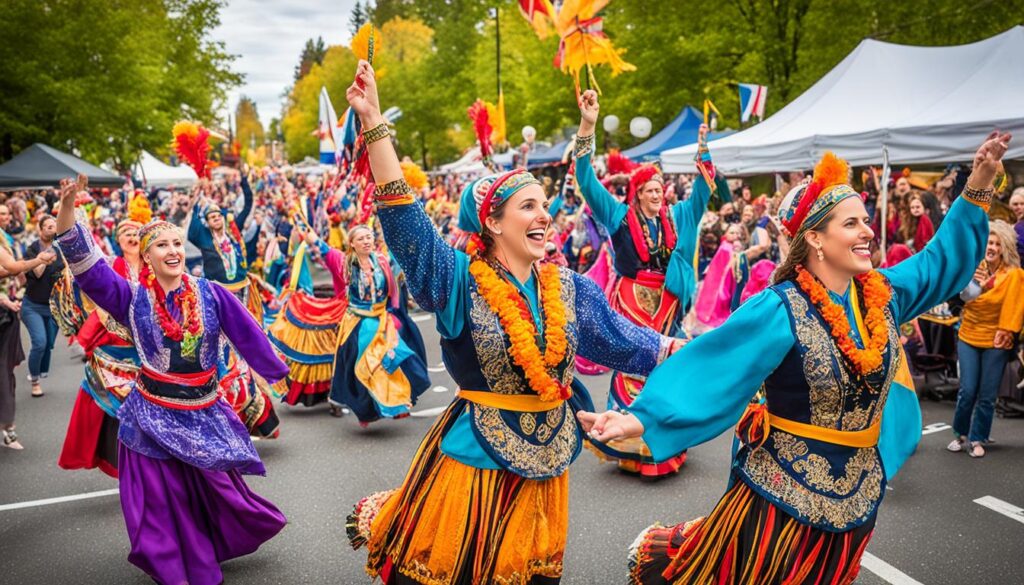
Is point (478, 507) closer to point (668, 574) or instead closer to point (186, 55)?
point (668, 574)

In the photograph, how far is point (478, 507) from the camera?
3.09m

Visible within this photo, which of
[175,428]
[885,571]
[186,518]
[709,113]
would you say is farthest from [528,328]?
[709,113]

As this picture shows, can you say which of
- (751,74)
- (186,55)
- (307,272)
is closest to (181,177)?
(186,55)

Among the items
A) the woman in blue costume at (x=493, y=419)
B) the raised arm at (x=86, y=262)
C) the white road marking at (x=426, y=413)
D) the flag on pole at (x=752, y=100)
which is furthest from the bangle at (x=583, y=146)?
the flag on pole at (x=752, y=100)

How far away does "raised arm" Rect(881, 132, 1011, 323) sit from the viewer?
308 cm

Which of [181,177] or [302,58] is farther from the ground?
[302,58]

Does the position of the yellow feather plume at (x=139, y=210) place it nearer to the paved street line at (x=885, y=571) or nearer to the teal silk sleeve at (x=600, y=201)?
the teal silk sleeve at (x=600, y=201)

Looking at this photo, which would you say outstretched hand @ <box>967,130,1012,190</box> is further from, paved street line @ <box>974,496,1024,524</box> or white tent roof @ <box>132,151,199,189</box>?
white tent roof @ <box>132,151,199,189</box>

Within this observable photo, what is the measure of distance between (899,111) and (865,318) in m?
7.54

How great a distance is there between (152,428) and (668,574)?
264cm

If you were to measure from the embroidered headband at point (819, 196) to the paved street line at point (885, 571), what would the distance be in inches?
Result: 80.2

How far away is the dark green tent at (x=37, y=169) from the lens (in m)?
16.3

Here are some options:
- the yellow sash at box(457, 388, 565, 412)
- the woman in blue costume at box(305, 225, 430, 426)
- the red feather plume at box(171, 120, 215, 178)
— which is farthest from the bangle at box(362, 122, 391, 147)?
the red feather plume at box(171, 120, 215, 178)

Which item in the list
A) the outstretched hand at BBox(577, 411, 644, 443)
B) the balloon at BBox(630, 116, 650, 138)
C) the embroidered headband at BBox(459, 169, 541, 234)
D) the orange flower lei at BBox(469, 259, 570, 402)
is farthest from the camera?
the balloon at BBox(630, 116, 650, 138)
